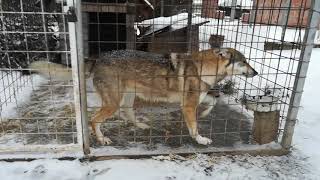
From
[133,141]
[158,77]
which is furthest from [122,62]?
[133,141]

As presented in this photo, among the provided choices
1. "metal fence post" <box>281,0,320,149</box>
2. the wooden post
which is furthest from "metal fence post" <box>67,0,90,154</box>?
"metal fence post" <box>281,0,320,149</box>

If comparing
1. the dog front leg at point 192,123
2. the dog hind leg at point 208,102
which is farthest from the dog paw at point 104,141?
the dog hind leg at point 208,102

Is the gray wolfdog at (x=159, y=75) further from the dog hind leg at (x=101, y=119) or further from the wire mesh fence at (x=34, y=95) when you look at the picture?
the wire mesh fence at (x=34, y=95)

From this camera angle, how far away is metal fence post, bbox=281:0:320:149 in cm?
303

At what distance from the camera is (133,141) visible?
140 inches

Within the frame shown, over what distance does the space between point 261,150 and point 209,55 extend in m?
1.25

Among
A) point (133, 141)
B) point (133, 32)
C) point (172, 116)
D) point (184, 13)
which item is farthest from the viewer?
point (184, 13)

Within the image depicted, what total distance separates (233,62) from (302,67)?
2.53ft

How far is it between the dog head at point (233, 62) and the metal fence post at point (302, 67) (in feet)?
1.94

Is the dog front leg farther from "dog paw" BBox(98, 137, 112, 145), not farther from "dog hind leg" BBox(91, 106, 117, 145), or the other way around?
"dog paw" BBox(98, 137, 112, 145)

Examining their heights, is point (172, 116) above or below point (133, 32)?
below

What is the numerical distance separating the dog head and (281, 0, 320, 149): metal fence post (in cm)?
59

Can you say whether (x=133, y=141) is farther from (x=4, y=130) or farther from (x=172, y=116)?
(x=4, y=130)

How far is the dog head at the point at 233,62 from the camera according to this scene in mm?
3557
